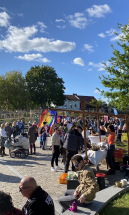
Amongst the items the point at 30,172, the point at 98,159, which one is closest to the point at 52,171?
the point at 30,172

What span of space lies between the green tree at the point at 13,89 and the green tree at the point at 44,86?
74.1 inches

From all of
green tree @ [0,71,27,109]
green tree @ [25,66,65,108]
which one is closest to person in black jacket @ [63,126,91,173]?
green tree @ [25,66,65,108]

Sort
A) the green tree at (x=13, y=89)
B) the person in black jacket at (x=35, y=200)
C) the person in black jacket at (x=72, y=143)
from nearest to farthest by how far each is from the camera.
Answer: the person in black jacket at (x=35, y=200), the person in black jacket at (x=72, y=143), the green tree at (x=13, y=89)

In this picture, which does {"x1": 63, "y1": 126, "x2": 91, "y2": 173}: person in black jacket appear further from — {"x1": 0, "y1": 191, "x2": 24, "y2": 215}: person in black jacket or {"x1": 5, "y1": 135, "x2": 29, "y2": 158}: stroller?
{"x1": 0, "y1": 191, "x2": 24, "y2": 215}: person in black jacket

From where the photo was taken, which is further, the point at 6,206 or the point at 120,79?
the point at 120,79

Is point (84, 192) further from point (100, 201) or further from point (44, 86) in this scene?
point (44, 86)

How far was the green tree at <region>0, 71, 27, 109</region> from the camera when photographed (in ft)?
182

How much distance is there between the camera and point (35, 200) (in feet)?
8.80

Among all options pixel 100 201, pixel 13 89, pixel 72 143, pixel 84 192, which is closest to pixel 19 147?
pixel 72 143

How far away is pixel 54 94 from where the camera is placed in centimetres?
5444

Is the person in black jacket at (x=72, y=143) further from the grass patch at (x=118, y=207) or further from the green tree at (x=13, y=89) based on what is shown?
the green tree at (x=13, y=89)

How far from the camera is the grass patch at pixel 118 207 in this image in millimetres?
4196

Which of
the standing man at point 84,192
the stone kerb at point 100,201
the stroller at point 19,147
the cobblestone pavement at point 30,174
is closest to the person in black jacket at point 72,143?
the cobblestone pavement at point 30,174

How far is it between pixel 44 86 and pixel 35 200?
2095 inches
